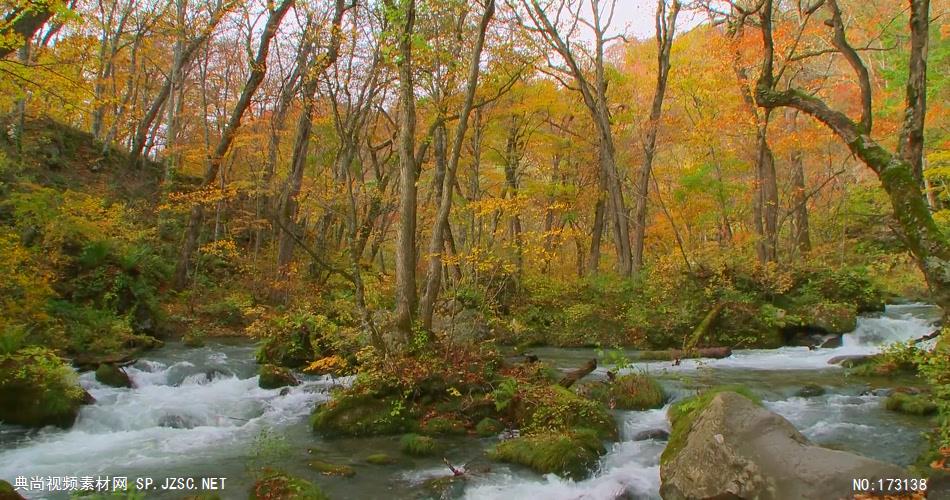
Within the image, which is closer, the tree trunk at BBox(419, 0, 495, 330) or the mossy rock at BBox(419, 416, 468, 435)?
the mossy rock at BBox(419, 416, 468, 435)

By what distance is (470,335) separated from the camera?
12.1m

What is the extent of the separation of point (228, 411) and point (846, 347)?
1462 centimetres

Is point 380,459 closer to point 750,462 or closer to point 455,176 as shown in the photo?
point 750,462

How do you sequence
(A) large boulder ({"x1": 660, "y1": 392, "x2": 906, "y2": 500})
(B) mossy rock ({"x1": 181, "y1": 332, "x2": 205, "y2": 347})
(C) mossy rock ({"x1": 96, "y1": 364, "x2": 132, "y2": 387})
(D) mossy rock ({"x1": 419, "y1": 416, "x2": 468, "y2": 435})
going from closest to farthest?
(A) large boulder ({"x1": 660, "y1": 392, "x2": 906, "y2": 500}), (D) mossy rock ({"x1": 419, "y1": 416, "x2": 468, "y2": 435}), (C) mossy rock ({"x1": 96, "y1": 364, "x2": 132, "y2": 387}), (B) mossy rock ({"x1": 181, "y1": 332, "x2": 205, "y2": 347})

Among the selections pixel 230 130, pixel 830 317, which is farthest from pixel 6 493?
pixel 830 317

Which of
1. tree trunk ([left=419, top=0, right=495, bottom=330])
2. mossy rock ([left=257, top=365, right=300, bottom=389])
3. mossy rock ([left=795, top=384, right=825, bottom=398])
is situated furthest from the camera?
mossy rock ([left=257, top=365, right=300, bottom=389])

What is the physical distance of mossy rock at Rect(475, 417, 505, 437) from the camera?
8328 mm

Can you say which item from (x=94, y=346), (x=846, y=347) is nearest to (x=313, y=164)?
(x=94, y=346)

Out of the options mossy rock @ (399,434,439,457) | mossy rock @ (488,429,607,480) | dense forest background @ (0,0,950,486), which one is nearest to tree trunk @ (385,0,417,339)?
dense forest background @ (0,0,950,486)

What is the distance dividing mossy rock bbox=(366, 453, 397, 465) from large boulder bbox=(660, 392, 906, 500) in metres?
3.40

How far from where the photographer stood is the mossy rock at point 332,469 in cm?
685

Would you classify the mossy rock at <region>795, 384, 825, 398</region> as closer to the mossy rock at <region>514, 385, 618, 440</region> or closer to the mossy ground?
the mossy ground

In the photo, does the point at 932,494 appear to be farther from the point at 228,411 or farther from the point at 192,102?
the point at 192,102

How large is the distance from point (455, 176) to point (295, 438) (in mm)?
7657
